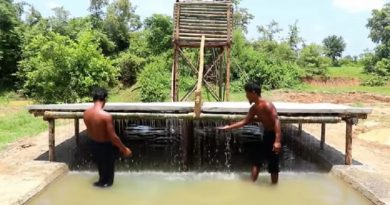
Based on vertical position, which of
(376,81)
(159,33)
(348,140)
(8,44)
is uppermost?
(159,33)

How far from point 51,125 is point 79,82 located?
10.5 meters

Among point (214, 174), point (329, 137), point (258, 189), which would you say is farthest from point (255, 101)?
point (329, 137)

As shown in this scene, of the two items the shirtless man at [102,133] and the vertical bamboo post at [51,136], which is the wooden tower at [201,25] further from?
the shirtless man at [102,133]

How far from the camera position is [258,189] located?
7742 mm

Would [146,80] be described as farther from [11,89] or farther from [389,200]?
[389,200]

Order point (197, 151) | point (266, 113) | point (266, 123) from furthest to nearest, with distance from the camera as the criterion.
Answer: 1. point (197, 151)
2. point (266, 123)
3. point (266, 113)

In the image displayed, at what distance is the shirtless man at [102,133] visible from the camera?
7.07m

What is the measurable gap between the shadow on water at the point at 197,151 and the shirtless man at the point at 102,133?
1.85 meters

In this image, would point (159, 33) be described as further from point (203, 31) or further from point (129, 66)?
point (203, 31)

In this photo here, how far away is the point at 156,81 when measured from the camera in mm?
25141

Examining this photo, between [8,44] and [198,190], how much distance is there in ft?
94.2

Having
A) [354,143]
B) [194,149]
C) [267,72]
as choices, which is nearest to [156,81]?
[267,72]

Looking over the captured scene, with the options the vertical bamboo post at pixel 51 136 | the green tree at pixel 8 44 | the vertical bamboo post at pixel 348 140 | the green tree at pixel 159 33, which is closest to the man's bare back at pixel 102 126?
the vertical bamboo post at pixel 51 136

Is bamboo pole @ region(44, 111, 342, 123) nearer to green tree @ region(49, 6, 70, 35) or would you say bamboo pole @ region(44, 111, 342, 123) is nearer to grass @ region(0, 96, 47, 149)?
grass @ region(0, 96, 47, 149)
